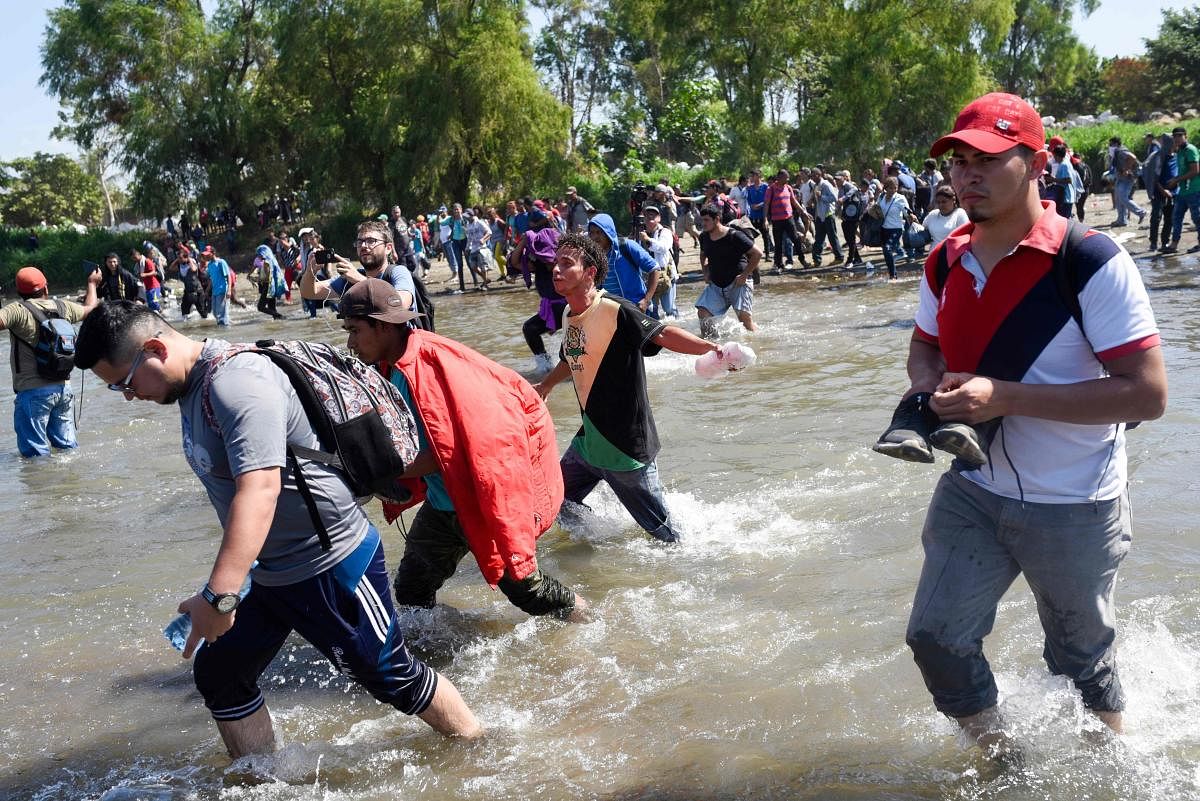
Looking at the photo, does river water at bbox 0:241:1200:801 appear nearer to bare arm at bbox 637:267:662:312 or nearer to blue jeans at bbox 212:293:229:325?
bare arm at bbox 637:267:662:312

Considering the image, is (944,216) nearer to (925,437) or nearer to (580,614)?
(580,614)

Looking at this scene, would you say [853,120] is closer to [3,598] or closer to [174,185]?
[174,185]

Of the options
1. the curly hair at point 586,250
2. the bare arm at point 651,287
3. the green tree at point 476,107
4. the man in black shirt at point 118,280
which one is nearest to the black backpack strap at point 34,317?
the bare arm at point 651,287

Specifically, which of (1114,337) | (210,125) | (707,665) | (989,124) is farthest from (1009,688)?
(210,125)

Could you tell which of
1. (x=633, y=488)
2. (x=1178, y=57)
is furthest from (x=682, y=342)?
(x=1178, y=57)

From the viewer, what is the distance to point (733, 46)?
33.0 meters

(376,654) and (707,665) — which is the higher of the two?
(376,654)

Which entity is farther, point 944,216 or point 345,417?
point 944,216

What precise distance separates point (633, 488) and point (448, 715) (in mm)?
1935

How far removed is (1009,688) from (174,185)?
4194 cm

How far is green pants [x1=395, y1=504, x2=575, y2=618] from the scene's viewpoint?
4.76 metres

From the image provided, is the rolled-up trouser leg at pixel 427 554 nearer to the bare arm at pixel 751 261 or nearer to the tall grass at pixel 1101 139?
the bare arm at pixel 751 261

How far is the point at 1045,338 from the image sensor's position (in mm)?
2848

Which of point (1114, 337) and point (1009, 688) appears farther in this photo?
Result: point (1009, 688)
